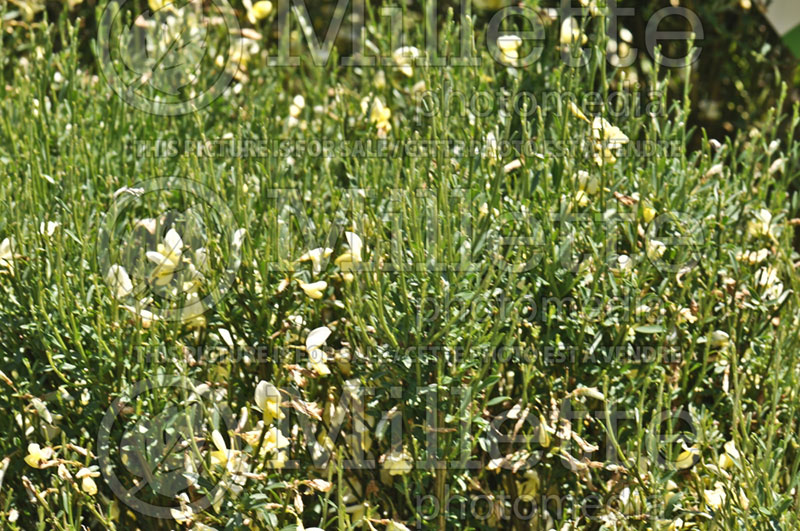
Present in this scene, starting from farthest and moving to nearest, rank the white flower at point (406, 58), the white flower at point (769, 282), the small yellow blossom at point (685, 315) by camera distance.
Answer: the white flower at point (406, 58)
the white flower at point (769, 282)
the small yellow blossom at point (685, 315)

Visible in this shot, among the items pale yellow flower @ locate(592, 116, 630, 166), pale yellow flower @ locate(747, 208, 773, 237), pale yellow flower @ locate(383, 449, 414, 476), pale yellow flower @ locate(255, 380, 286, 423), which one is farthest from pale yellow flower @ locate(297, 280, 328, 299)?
pale yellow flower @ locate(747, 208, 773, 237)

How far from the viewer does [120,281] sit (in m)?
1.89

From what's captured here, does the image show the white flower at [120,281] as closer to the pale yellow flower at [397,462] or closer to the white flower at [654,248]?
the pale yellow flower at [397,462]

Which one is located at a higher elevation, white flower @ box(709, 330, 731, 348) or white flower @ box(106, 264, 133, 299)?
white flower @ box(106, 264, 133, 299)

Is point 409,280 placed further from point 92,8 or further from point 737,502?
point 92,8

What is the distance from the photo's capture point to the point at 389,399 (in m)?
1.89

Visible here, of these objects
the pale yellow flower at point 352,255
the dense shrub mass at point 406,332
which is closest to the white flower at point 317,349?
the dense shrub mass at point 406,332

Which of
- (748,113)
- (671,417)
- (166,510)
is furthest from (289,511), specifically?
(748,113)

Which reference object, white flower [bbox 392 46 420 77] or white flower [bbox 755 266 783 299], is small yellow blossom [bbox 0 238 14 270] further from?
white flower [bbox 755 266 783 299]

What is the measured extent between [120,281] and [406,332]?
62cm

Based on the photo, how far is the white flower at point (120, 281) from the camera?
1.86m

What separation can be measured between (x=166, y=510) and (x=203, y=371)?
315 mm

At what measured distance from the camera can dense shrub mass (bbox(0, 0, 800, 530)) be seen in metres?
1.77

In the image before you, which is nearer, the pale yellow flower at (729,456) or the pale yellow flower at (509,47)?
the pale yellow flower at (729,456)
